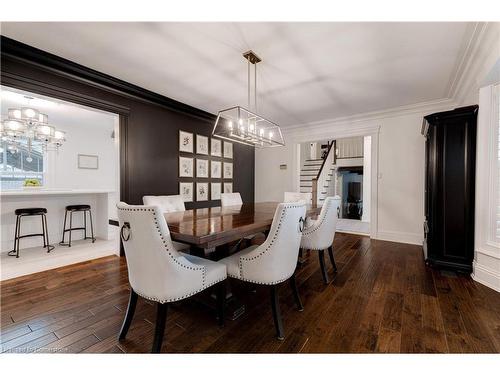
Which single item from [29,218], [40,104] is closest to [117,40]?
[40,104]

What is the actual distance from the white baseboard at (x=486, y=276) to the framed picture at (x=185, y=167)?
417cm

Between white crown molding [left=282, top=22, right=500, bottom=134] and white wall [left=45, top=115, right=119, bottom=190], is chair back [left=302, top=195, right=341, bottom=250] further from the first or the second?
white wall [left=45, top=115, right=119, bottom=190]

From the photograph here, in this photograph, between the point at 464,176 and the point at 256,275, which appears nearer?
the point at 256,275

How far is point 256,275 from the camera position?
1568mm

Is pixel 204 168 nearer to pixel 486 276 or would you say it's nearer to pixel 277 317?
pixel 277 317

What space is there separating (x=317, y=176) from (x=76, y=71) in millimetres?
6061

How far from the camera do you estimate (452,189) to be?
105 inches

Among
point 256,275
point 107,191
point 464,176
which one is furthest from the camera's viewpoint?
point 107,191

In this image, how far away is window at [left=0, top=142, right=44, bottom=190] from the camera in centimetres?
435

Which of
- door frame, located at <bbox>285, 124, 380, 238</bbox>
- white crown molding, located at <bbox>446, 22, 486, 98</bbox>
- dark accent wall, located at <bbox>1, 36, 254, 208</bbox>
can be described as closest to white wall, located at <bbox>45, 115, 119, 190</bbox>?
dark accent wall, located at <bbox>1, 36, 254, 208</bbox>

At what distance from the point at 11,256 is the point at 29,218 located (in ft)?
2.15

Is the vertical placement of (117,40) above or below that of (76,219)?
above

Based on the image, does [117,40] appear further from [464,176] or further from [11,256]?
[464,176]

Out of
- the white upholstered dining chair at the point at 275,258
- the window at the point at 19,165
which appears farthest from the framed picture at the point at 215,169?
the window at the point at 19,165
